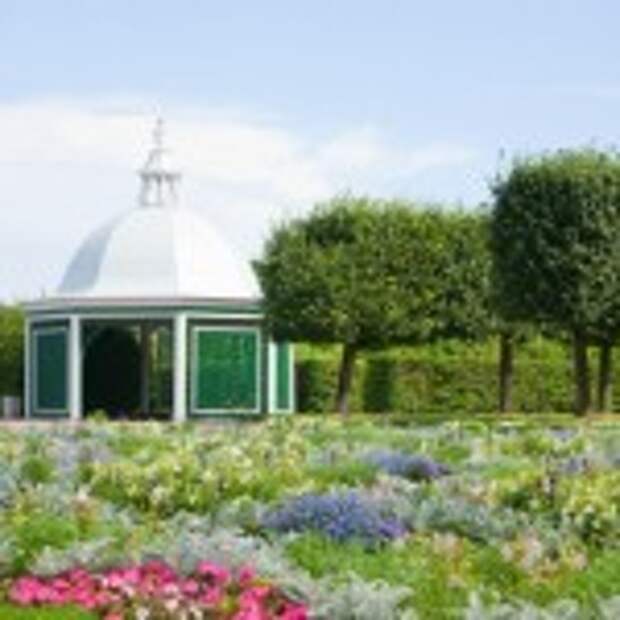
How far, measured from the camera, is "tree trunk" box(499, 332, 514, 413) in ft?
191

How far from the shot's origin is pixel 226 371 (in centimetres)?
5484

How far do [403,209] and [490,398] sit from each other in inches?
348

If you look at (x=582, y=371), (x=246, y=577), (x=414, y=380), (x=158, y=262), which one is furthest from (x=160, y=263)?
(x=246, y=577)

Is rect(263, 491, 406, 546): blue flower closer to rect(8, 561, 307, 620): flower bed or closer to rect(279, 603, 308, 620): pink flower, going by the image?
rect(8, 561, 307, 620): flower bed

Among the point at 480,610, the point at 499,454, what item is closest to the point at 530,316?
the point at 499,454

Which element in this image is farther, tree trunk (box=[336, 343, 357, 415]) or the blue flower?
tree trunk (box=[336, 343, 357, 415])

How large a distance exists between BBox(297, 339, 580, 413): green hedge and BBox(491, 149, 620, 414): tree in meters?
12.8

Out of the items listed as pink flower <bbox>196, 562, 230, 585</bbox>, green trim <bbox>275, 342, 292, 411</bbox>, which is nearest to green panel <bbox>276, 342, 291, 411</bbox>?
green trim <bbox>275, 342, 292, 411</bbox>

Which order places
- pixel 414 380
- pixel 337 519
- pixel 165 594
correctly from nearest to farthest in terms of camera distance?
pixel 165 594 < pixel 337 519 < pixel 414 380

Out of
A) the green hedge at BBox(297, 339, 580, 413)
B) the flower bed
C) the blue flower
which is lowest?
the flower bed

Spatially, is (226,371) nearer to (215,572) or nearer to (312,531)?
(312,531)

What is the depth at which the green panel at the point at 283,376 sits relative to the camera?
56281 millimetres

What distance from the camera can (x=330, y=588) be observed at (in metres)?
10.0

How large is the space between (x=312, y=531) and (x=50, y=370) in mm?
45319
